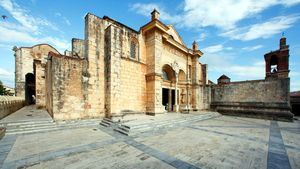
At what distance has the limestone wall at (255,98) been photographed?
12.1 m

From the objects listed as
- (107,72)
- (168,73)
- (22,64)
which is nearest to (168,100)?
(168,73)

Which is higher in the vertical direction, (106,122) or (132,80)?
(132,80)

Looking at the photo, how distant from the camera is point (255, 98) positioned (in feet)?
45.2

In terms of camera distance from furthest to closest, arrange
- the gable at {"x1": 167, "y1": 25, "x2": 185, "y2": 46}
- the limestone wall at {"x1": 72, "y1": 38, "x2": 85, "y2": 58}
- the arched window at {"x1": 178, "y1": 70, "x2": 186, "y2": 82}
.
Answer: the arched window at {"x1": 178, "y1": 70, "x2": 186, "y2": 82}, the gable at {"x1": 167, "y1": 25, "x2": 185, "y2": 46}, the limestone wall at {"x1": 72, "y1": 38, "x2": 85, "y2": 58}

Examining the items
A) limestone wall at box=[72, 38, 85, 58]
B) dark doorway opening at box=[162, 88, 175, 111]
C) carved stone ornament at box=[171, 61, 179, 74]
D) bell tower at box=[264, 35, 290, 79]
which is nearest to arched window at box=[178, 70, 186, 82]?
carved stone ornament at box=[171, 61, 179, 74]

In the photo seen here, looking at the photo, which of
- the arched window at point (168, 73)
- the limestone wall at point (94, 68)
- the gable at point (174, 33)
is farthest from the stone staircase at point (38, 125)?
the gable at point (174, 33)

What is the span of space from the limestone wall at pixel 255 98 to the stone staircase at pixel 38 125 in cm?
1507

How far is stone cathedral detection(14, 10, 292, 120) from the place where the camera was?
8375mm

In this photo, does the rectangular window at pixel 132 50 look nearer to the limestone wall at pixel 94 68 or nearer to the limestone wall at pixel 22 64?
A: the limestone wall at pixel 94 68

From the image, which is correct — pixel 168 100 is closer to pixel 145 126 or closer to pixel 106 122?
pixel 145 126

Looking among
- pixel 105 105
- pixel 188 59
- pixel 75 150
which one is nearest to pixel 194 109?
pixel 188 59

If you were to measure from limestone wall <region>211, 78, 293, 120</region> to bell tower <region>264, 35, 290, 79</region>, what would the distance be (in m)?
2.74

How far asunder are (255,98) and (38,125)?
18674 millimetres

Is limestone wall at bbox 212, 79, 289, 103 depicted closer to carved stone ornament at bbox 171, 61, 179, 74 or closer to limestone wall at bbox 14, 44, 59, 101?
carved stone ornament at bbox 171, 61, 179, 74
